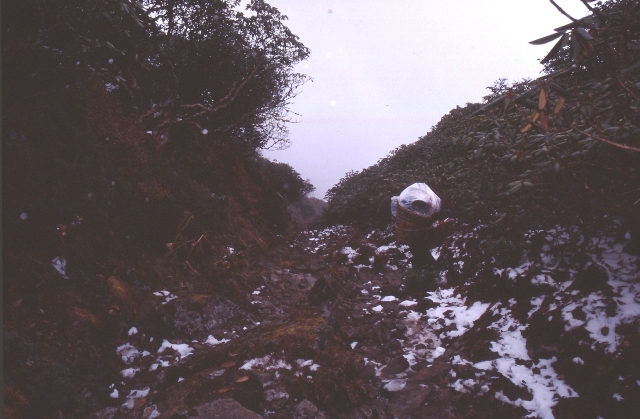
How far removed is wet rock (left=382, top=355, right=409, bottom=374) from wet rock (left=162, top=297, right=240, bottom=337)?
87.4 inches

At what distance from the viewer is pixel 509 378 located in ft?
8.94

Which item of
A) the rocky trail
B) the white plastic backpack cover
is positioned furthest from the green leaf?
the white plastic backpack cover

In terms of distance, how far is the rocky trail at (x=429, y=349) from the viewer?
2.54 meters

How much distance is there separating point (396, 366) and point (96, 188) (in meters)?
4.08

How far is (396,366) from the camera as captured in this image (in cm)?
327

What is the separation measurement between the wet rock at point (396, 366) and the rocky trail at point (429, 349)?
0.5 inches

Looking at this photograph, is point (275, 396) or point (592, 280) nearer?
point (275, 396)

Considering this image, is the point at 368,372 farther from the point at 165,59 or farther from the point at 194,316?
the point at 165,59

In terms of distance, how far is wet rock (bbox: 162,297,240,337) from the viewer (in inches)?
157

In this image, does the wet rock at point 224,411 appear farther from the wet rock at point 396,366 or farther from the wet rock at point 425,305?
the wet rock at point 425,305

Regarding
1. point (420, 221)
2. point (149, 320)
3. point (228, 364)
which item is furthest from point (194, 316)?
point (420, 221)

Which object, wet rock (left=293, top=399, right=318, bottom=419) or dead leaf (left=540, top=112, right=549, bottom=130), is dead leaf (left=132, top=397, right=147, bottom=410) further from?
dead leaf (left=540, top=112, right=549, bottom=130)

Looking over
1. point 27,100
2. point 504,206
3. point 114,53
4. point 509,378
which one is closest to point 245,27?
point 114,53

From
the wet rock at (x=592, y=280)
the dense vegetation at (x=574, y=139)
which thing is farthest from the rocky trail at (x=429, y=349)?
the dense vegetation at (x=574, y=139)
